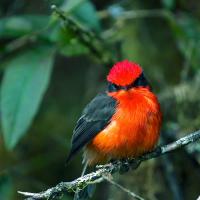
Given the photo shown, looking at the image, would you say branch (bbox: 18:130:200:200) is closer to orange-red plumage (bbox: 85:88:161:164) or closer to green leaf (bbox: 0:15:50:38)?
orange-red plumage (bbox: 85:88:161:164)

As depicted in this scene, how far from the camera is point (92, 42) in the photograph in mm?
5328

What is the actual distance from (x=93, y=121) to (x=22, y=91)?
2.23 ft

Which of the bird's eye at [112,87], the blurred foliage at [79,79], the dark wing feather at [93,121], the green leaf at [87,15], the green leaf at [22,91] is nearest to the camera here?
the dark wing feather at [93,121]

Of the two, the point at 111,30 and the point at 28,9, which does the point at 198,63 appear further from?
the point at 28,9

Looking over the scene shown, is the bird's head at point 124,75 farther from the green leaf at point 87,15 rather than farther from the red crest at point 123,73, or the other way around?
the green leaf at point 87,15

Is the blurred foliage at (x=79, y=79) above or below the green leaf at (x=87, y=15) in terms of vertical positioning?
below

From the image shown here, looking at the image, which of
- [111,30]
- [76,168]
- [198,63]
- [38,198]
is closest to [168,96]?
[198,63]

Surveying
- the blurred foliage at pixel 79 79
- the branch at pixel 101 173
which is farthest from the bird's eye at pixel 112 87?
the branch at pixel 101 173

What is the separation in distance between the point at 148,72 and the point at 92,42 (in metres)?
0.98

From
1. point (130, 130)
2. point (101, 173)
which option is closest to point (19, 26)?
point (130, 130)

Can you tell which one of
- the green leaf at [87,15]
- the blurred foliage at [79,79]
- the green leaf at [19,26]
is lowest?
the blurred foliage at [79,79]

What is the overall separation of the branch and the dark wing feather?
35 centimetres

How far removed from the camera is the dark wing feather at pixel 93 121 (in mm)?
4691

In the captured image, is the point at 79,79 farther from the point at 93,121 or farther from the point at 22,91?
the point at 93,121
